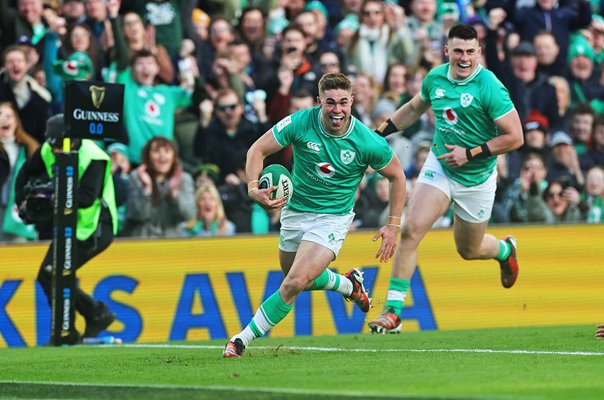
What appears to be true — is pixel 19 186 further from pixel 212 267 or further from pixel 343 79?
pixel 343 79

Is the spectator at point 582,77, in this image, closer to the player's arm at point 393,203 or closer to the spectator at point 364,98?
the spectator at point 364,98

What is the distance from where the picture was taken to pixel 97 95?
13.6 meters

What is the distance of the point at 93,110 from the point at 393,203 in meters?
3.90

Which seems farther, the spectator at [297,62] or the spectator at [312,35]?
the spectator at [312,35]

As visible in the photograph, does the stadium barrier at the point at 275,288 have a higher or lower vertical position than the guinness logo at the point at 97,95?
lower

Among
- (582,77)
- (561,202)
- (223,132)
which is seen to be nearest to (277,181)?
(223,132)

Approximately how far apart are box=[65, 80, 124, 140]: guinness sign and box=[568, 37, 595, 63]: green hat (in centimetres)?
916

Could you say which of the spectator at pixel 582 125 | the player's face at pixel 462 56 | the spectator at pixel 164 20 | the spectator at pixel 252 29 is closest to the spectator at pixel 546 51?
the spectator at pixel 582 125

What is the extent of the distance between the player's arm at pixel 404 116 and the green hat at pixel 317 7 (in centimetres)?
654

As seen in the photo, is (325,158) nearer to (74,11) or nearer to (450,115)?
(450,115)

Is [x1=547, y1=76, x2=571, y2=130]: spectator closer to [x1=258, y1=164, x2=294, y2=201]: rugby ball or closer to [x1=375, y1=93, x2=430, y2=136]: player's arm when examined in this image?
[x1=375, y1=93, x2=430, y2=136]: player's arm

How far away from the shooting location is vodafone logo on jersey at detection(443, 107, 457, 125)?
12.5 m

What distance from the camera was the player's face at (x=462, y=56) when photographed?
40.4 ft

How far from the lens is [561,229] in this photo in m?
16.3
